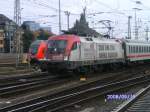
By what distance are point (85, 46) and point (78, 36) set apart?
1.11 meters

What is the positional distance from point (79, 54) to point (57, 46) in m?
1.62

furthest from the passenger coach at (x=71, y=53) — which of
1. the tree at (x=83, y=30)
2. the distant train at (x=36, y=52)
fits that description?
the distant train at (x=36, y=52)

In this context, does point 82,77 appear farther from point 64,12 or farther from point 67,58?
point 64,12

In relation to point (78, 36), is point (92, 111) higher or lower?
lower

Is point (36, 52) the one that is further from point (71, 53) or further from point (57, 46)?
point (71, 53)

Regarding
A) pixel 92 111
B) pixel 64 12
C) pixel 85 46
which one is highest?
pixel 64 12

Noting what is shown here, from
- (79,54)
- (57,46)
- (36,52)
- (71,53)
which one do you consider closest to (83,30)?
(36,52)

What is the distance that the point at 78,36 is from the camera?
32.3 metres

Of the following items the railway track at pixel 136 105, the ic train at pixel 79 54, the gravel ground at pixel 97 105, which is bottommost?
the gravel ground at pixel 97 105

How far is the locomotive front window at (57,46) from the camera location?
1222 inches

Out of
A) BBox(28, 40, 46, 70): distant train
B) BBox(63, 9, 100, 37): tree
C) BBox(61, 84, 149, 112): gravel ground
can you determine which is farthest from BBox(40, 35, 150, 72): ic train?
BBox(61, 84, 149, 112): gravel ground

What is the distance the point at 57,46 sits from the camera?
1239 inches

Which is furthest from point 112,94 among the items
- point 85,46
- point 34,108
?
point 85,46

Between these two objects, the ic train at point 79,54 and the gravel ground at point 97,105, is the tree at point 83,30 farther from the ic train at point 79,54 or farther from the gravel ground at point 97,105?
the gravel ground at point 97,105
